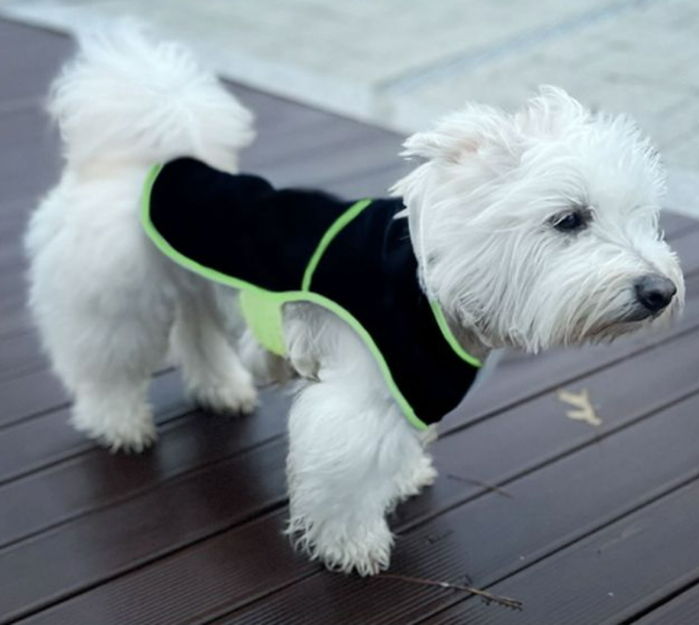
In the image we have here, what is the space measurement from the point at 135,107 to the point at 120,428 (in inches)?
28.0

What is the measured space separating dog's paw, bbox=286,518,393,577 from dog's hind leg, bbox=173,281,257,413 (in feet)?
1.71

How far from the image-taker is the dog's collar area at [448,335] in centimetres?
187

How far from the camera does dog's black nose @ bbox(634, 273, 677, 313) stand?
1.62 meters

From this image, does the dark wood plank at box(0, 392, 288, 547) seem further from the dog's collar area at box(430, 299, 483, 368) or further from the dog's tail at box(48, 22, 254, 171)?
the dog's collar area at box(430, 299, 483, 368)

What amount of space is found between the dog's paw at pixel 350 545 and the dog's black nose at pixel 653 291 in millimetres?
737

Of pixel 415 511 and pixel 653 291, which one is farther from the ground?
pixel 653 291

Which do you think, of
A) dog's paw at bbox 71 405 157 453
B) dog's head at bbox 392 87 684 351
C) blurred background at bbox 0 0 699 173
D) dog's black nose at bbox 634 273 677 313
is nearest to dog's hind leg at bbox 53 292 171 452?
dog's paw at bbox 71 405 157 453

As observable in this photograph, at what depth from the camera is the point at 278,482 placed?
2.38m

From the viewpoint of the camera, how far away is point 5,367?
2.80m

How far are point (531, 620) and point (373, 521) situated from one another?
13.4 inches

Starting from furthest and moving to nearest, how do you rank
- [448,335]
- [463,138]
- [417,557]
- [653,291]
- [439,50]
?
[439,50] < [417,557] < [448,335] < [463,138] < [653,291]

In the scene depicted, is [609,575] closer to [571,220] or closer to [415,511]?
[415,511]

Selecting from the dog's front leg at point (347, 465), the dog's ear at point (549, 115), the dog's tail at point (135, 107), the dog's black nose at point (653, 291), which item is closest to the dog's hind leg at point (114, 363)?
the dog's tail at point (135, 107)

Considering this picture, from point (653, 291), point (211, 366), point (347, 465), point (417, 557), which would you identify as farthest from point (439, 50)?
point (653, 291)
